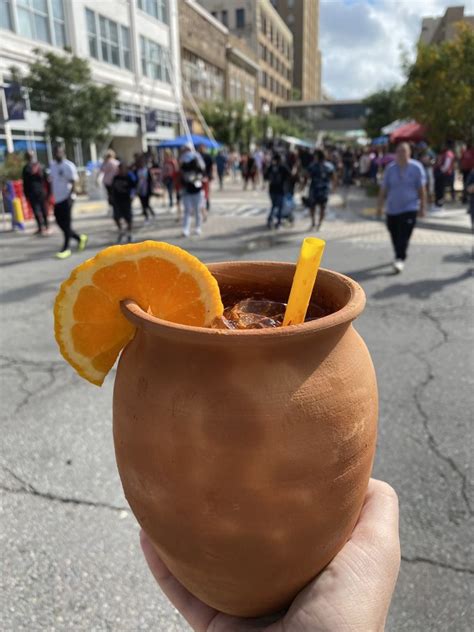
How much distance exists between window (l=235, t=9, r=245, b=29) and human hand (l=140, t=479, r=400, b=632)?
2730 inches

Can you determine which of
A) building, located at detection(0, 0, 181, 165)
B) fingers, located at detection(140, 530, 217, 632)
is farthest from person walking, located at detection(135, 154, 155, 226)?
fingers, located at detection(140, 530, 217, 632)

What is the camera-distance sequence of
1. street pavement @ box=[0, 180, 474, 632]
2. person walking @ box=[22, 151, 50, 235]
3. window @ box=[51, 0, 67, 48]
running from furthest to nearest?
window @ box=[51, 0, 67, 48] < person walking @ box=[22, 151, 50, 235] < street pavement @ box=[0, 180, 474, 632]

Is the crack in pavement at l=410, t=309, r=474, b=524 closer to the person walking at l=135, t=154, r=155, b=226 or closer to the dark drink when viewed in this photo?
the dark drink

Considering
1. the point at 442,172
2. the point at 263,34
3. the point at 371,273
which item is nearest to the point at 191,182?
the point at 371,273

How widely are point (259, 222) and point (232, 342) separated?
11.2m

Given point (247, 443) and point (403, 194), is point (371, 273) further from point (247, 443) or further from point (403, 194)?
point (247, 443)


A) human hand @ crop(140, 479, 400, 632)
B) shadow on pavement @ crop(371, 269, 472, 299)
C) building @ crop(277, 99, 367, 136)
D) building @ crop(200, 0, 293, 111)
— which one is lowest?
shadow on pavement @ crop(371, 269, 472, 299)

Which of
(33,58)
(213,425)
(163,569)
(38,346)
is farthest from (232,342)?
(33,58)

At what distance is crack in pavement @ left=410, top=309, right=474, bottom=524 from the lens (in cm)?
261

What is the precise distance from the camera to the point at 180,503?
1.07m

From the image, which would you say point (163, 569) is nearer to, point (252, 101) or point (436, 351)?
point (436, 351)

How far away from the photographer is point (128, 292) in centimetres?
113

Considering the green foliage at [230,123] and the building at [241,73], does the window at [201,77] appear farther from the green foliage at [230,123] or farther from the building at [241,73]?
the green foliage at [230,123]

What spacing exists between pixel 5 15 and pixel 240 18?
49.3 meters
